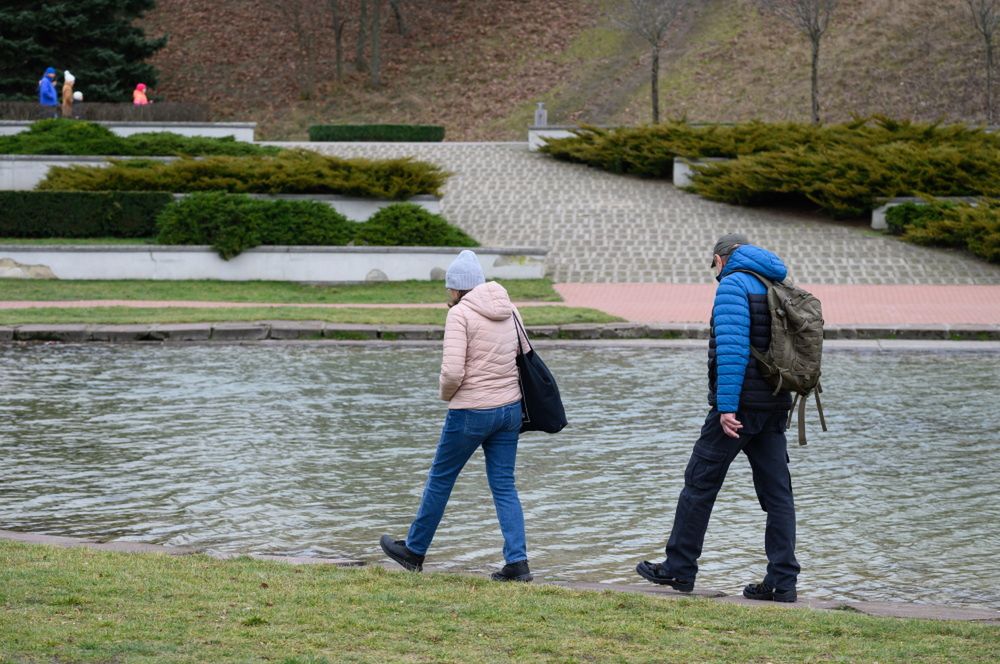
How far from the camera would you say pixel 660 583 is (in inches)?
275

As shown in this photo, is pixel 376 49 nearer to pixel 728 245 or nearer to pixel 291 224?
pixel 291 224

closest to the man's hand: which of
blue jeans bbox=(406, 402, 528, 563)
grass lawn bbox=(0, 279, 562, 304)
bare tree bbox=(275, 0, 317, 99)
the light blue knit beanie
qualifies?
blue jeans bbox=(406, 402, 528, 563)

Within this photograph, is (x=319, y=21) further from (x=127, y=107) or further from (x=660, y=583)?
(x=660, y=583)

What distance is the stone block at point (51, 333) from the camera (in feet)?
56.9

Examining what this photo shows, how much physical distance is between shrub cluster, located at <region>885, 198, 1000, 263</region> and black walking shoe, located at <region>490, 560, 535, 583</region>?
18768 millimetres

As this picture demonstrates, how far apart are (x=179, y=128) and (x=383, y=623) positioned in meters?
30.5

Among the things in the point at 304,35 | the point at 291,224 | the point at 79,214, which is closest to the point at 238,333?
the point at 291,224

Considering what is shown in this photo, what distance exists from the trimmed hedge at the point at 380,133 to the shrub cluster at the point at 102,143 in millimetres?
6382

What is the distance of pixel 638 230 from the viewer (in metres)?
26.3

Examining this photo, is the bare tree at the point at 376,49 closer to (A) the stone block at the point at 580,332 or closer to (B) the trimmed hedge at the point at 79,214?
(B) the trimmed hedge at the point at 79,214

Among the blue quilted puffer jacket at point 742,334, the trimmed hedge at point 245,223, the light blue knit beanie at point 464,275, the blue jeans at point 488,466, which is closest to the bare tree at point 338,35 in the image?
the trimmed hedge at point 245,223

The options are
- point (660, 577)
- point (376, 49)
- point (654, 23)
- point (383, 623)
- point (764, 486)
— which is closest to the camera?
A: point (383, 623)

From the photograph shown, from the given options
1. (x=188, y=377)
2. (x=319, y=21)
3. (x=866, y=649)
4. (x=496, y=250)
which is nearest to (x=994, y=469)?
(x=866, y=649)

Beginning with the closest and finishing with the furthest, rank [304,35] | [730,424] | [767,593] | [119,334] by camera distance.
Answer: [730,424], [767,593], [119,334], [304,35]
